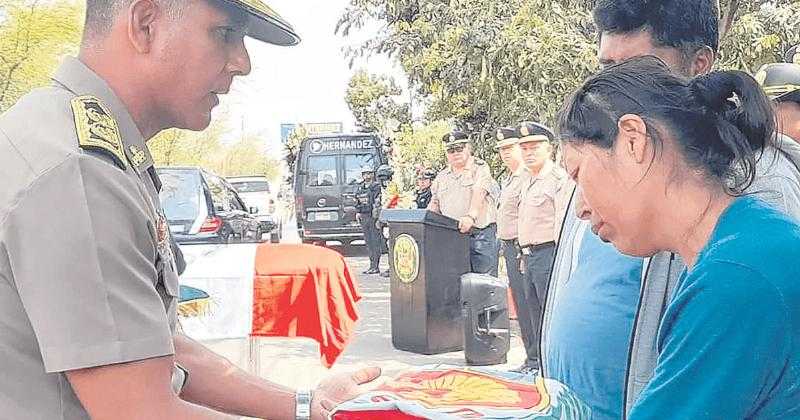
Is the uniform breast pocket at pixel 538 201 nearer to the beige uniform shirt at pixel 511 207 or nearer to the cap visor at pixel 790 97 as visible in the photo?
the beige uniform shirt at pixel 511 207

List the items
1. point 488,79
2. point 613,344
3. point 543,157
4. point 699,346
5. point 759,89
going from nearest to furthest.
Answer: point 699,346
point 759,89
point 613,344
point 543,157
point 488,79

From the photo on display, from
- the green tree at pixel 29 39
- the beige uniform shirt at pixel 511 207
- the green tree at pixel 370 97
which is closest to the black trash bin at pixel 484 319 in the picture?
Answer: the beige uniform shirt at pixel 511 207

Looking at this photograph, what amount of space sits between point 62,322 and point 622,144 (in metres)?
0.89

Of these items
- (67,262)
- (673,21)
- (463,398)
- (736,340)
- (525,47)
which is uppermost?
(525,47)

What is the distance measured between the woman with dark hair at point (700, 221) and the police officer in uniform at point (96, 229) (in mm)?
695

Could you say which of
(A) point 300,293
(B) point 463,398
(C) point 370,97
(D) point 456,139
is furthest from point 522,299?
(C) point 370,97

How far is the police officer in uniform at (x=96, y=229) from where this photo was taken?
128 cm

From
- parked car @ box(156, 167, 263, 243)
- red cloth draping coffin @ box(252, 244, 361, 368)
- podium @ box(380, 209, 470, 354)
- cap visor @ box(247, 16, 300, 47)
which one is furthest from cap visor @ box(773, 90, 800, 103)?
parked car @ box(156, 167, 263, 243)

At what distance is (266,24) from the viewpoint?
1732mm

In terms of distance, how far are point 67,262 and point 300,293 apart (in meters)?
3.08

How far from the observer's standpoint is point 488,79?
8.73 m

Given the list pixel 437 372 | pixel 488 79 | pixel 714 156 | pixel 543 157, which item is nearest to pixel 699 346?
pixel 714 156

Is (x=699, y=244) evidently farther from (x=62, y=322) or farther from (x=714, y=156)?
(x=62, y=322)

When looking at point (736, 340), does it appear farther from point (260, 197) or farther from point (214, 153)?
point (214, 153)
